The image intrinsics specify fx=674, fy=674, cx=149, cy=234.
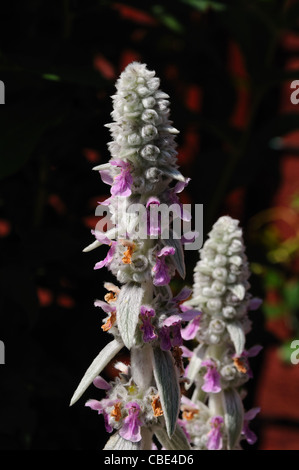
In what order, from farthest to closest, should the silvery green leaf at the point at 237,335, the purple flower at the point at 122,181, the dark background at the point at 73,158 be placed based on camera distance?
the dark background at the point at 73,158
the silvery green leaf at the point at 237,335
the purple flower at the point at 122,181

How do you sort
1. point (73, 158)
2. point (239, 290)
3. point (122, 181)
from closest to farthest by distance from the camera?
point (122, 181)
point (239, 290)
point (73, 158)

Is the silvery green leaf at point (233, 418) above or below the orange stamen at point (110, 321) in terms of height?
below

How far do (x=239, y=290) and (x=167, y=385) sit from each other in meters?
0.13

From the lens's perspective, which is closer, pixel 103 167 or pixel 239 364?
pixel 103 167

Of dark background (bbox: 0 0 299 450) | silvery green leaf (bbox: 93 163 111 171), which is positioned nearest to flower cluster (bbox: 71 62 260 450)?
silvery green leaf (bbox: 93 163 111 171)

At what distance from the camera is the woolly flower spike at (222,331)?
639 millimetres

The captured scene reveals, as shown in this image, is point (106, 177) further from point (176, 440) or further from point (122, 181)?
point (176, 440)

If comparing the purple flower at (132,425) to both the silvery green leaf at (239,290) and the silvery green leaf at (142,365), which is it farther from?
the silvery green leaf at (239,290)

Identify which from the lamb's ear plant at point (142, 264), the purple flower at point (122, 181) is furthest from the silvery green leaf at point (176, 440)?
the purple flower at point (122, 181)

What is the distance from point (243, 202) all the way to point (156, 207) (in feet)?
4.37

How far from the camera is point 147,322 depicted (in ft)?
1.80

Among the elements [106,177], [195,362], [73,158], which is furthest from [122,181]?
[73,158]

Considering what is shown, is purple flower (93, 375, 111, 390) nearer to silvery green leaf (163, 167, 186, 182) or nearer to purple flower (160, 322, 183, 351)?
purple flower (160, 322, 183, 351)

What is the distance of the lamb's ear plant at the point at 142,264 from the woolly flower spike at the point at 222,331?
0.07m
